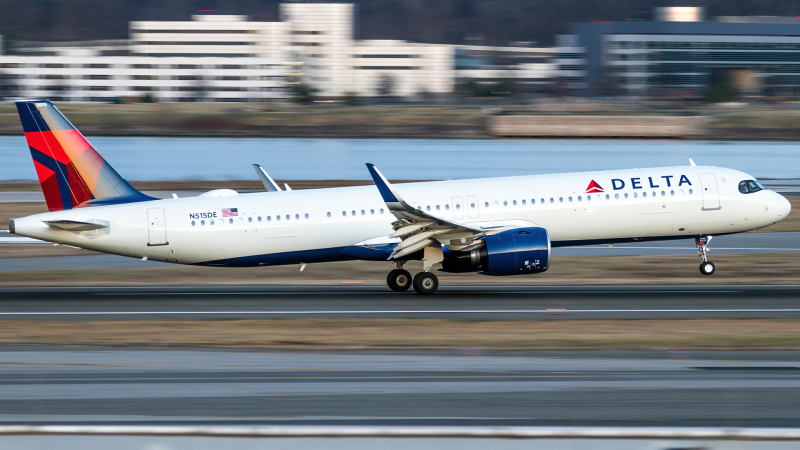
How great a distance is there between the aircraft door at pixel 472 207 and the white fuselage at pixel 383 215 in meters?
0.03

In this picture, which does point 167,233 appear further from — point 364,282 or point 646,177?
point 646,177

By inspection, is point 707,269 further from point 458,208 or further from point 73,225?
point 73,225

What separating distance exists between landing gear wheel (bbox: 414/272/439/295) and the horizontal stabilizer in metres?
9.70

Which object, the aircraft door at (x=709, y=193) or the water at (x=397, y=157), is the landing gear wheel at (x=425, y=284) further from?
the water at (x=397, y=157)

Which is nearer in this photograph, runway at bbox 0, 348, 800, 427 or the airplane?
runway at bbox 0, 348, 800, 427

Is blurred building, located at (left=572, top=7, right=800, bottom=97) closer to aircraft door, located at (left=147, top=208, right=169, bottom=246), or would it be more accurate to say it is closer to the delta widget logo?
the delta widget logo

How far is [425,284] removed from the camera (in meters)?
27.0

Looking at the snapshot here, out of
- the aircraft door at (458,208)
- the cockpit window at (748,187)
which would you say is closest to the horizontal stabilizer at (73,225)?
the aircraft door at (458,208)

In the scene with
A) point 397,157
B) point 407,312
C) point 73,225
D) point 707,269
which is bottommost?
point 407,312

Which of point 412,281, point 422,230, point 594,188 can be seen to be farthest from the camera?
point 594,188

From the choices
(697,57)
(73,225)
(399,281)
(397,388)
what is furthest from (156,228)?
(697,57)

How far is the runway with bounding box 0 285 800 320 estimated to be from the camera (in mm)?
23703

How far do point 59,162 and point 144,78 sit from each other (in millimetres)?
166719

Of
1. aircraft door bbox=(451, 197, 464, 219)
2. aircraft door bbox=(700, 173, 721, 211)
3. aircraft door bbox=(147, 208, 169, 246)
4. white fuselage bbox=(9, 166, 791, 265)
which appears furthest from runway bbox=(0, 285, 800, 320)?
aircraft door bbox=(700, 173, 721, 211)
